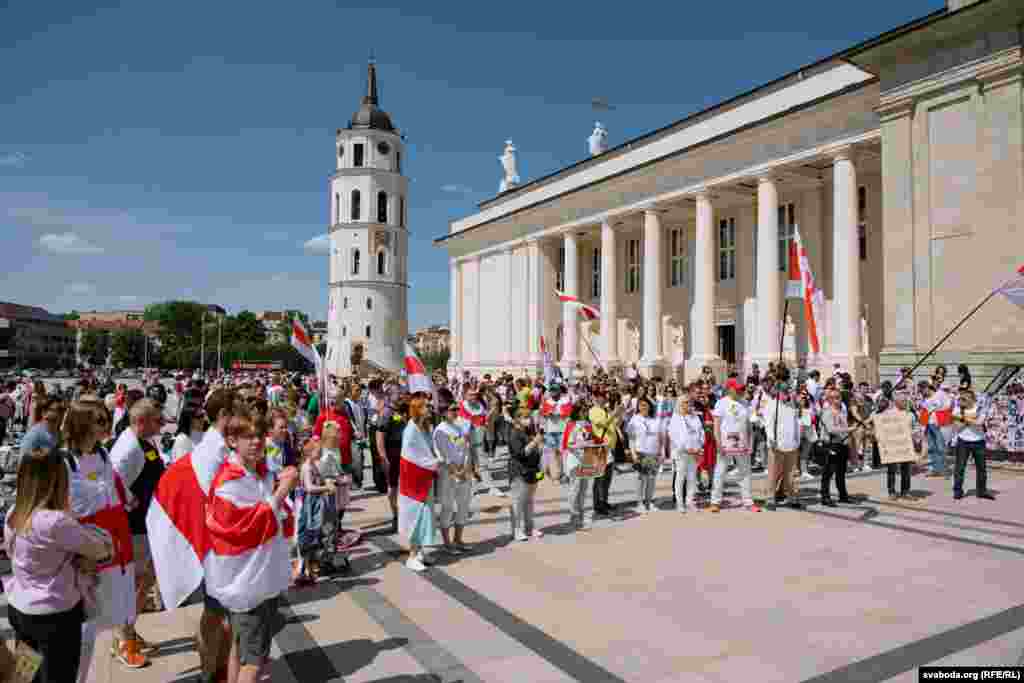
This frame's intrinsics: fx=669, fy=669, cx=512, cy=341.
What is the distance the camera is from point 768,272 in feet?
86.0

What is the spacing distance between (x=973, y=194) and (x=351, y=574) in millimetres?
18865

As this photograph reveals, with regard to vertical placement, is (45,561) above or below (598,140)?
below

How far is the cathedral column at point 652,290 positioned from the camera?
31.7 m

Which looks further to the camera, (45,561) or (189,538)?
(189,538)

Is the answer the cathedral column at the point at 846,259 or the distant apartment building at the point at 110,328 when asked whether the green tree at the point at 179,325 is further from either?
the cathedral column at the point at 846,259

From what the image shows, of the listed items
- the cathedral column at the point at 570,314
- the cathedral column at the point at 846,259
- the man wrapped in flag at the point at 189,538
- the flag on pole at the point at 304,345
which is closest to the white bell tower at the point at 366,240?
the cathedral column at the point at 570,314

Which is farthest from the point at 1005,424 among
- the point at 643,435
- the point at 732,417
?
the point at 643,435

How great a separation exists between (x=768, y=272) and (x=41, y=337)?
177 m

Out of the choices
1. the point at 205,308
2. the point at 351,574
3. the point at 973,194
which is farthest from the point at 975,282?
the point at 205,308

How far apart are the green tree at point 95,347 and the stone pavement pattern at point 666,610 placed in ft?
512

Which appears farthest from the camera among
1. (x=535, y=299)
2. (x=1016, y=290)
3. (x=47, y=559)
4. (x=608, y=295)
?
(x=535, y=299)

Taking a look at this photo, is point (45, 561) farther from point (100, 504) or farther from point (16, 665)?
point (16, 665)

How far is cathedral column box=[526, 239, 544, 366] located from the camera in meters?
41.0

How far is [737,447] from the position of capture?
Result: 1034cm
